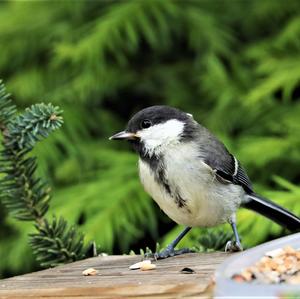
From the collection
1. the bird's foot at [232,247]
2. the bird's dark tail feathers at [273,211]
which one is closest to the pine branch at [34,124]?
the bird's foot at [232,247]

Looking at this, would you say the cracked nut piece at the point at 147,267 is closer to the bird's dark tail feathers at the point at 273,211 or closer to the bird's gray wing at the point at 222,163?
the bird's gray wing at the point at 222,163

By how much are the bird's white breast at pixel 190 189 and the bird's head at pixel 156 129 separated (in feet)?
0.14

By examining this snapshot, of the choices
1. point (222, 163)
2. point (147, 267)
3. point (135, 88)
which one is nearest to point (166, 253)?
point (147, 267)

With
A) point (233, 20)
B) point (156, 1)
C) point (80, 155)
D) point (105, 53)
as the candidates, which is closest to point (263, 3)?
point (233, 20)

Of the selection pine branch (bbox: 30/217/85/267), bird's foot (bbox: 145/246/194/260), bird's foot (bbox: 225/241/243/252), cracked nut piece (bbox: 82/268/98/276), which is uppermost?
pine branch (bbox: 30/217/85/267)

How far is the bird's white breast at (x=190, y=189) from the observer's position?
2246mm

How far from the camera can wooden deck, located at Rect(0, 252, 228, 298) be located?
4.75ft

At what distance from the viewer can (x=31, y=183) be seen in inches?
79.5

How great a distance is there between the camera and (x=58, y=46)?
3252 millimetres

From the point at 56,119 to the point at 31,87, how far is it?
153cm

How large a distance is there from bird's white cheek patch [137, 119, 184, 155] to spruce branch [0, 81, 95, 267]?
0.42 meters

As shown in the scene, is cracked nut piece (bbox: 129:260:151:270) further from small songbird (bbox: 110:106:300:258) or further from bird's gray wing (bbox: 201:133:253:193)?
bird's gray wing (bbox: 201:133:253:193)

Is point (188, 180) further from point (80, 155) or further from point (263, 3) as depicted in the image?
point (263, 3)

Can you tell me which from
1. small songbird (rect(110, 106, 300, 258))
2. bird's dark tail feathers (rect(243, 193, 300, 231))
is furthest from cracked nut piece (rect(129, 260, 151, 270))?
bird's dark tail feathers (rect(243, 193, 300, 231))
